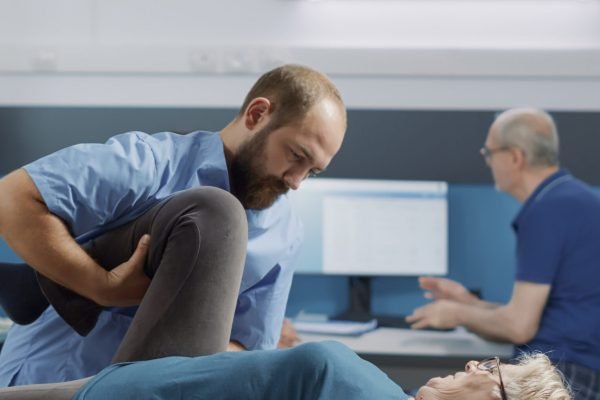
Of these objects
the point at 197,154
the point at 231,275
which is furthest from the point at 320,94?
the point at 231,275

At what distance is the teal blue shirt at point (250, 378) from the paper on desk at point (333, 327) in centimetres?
210

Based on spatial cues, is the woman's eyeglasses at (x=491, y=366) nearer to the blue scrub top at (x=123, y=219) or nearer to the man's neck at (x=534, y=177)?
the blue scrub top at (x=123, y=219)

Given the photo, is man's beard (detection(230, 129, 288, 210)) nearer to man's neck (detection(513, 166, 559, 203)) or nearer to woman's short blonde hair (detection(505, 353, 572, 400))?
woman's short blonde hair (detection(505, 353, 572, 400))

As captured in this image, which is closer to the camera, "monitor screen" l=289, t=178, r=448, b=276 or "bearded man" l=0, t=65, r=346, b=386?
"bearded man" l=0, t=65, r=346, b=386

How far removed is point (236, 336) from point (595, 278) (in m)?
1.45

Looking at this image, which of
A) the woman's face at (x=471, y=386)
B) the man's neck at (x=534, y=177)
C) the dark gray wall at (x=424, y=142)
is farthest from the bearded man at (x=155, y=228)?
the dark gray wall at (x=424, y=142)

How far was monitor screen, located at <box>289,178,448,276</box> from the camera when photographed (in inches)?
163

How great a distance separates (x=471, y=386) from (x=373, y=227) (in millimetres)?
2372

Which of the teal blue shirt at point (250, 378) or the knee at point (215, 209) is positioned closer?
the teal blue shirt at point (250, 378)

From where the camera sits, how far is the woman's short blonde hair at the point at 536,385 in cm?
175

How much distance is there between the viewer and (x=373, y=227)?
417 cm

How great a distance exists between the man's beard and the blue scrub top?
4 cm

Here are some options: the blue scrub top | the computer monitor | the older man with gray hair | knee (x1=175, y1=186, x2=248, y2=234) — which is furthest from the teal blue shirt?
the computer monitor

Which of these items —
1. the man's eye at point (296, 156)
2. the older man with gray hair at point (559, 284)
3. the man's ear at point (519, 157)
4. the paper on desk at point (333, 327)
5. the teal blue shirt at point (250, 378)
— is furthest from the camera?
the paper on desk at point (333, 327)
